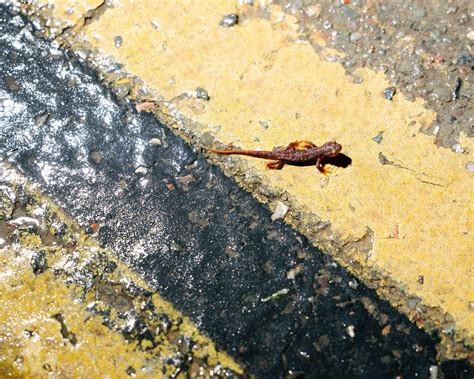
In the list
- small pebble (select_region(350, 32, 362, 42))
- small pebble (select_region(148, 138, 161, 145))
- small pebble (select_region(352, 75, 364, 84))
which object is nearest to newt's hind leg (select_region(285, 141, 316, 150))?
small pebble (select_region(352, 75, 364, 84))

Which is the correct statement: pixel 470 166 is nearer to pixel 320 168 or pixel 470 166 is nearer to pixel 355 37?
pixel 320 168

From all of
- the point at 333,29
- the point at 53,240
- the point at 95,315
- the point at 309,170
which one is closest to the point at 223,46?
the point at 333,29

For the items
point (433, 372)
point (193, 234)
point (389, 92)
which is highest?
point (389, 92)

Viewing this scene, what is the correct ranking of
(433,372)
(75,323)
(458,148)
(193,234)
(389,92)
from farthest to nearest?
(389,92) → (458,148) → (193,234) → (75,323) → (433,372)

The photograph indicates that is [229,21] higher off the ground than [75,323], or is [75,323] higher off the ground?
[229,21]

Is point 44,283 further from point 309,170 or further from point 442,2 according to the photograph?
point 442,2

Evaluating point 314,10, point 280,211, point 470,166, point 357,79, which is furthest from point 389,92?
point 280,211

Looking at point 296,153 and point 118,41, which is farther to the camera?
point 118,41
